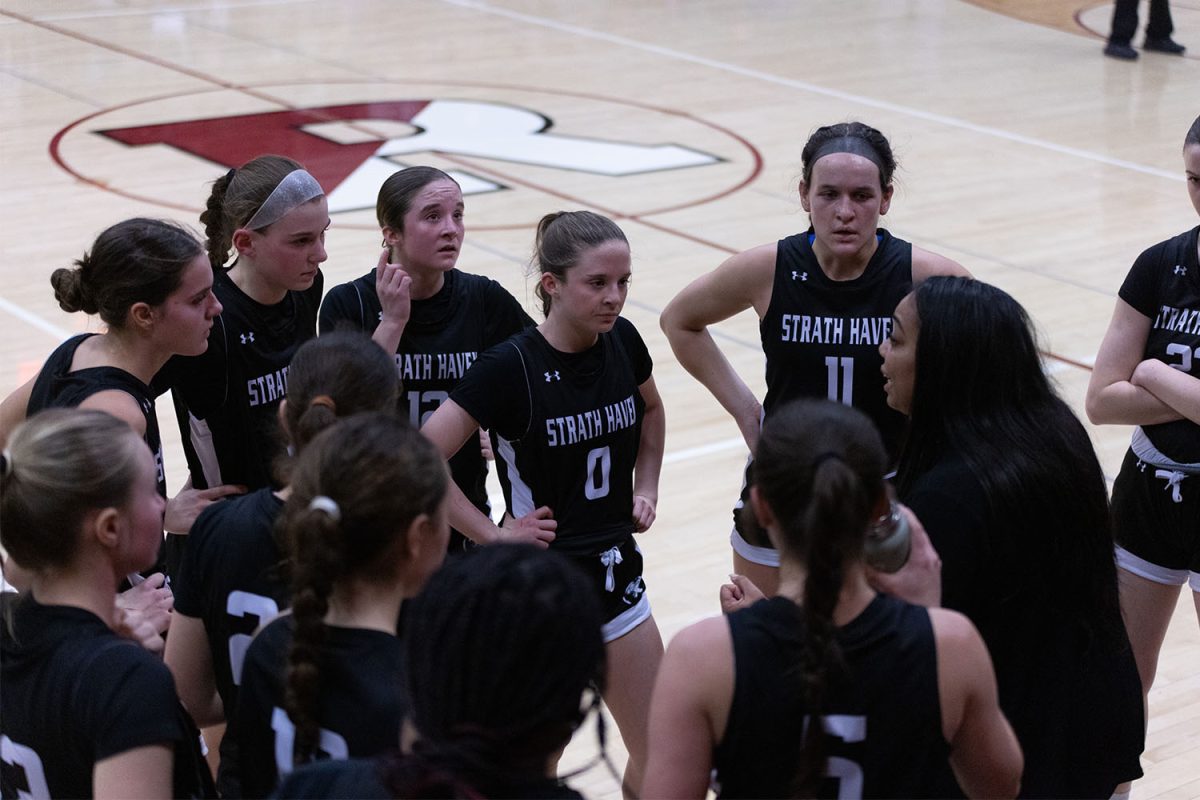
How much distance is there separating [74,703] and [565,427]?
5.92 feet

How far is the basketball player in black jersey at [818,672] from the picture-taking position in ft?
7.25

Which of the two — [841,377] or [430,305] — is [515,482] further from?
[841,377]

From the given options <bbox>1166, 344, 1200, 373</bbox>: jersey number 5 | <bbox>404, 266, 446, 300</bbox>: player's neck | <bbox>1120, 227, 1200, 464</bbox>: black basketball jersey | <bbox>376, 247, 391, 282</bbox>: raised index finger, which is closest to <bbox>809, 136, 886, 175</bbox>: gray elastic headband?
<bbox>1120, 227, 1200, 464</bbox>: black basketball jersey

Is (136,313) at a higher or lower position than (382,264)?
higher

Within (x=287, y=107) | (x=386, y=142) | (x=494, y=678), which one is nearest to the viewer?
(x=494, y=678)

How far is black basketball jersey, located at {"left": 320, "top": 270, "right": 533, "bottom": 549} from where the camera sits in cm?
427

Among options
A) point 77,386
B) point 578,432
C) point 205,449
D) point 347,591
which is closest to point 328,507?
point 347,591

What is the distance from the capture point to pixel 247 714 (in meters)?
2.36

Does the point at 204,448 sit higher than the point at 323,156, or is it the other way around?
the point at 204,448

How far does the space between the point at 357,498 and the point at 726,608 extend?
0.83m

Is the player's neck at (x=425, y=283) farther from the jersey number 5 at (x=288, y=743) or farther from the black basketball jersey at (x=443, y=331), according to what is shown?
the jersey number 5 at (x=288, y=743)

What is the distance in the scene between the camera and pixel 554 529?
12.7ft

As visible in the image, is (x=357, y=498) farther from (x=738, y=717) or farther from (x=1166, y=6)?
(x=1166, y=6)

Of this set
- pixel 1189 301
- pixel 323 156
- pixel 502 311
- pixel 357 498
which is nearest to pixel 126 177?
pixel 323 156
